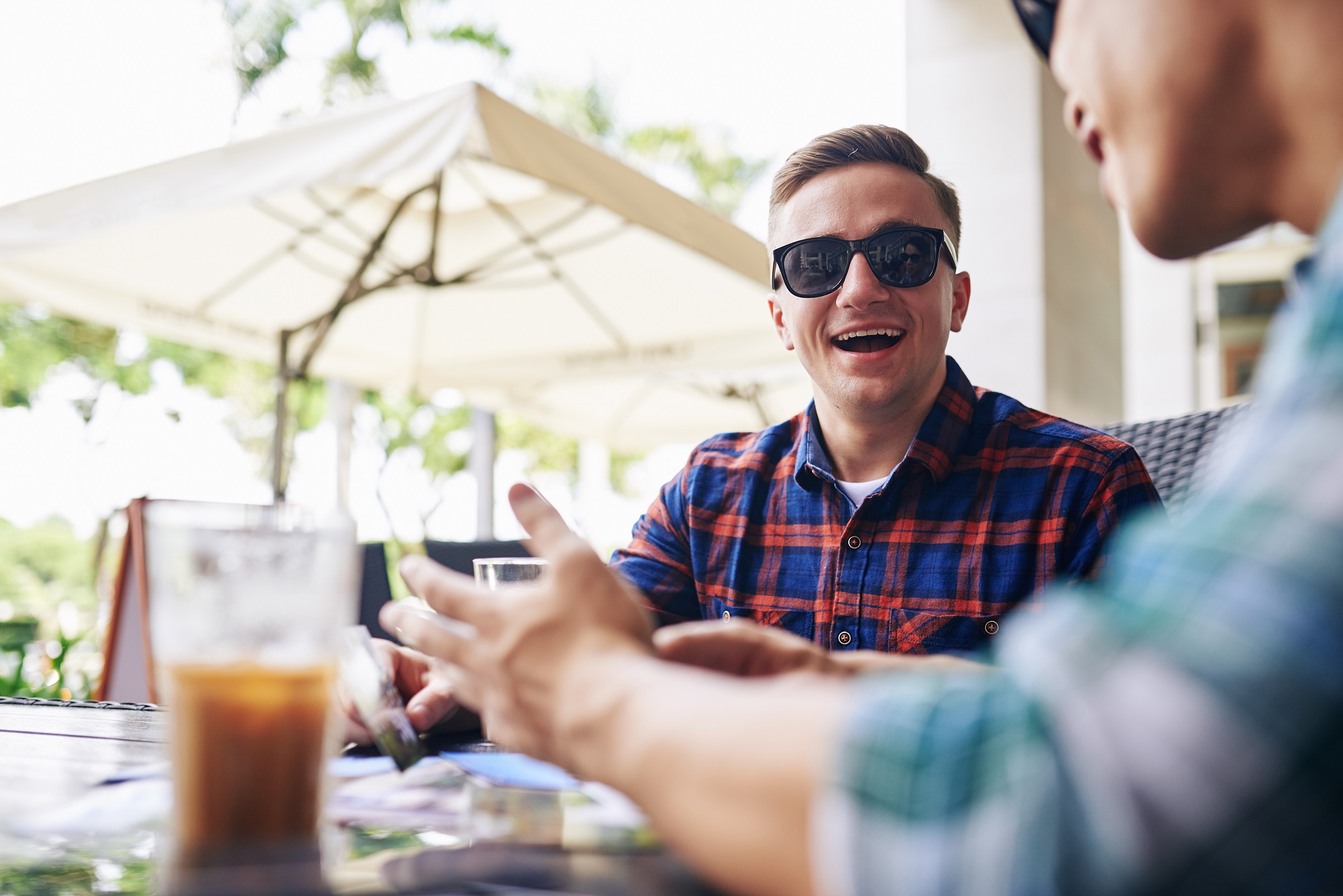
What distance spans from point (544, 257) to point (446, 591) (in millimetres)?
4511

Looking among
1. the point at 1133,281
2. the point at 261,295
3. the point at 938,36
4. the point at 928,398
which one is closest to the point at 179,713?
the point at 928,398

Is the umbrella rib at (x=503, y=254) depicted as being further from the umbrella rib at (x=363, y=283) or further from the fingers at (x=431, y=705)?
the fingers at (x=431, y=705)

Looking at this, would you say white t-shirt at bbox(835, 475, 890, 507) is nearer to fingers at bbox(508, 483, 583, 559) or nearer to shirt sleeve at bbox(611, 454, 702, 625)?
shirt sleeve at bbox(611, 454, 702, 625)

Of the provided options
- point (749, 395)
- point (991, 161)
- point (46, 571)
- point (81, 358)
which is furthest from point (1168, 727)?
point (46, 571)

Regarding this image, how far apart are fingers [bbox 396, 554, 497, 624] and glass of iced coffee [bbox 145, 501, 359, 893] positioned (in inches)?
3.1

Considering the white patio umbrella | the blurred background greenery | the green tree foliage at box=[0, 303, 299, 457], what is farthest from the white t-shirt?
the green tree foliage at box=[0, 303, 299, 457]

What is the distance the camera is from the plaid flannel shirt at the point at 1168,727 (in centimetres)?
38

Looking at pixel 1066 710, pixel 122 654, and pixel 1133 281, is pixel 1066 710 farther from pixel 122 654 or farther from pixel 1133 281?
pixel 1133 281

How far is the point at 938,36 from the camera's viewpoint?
423cm

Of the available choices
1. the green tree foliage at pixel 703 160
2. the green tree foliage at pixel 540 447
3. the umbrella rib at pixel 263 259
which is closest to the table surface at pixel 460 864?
the umbrella rib at pixel 263 259

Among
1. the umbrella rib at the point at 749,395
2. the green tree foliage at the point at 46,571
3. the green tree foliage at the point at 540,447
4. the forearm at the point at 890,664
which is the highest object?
the green tree foliage at the point at 540,447

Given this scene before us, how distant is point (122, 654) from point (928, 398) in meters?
2.67

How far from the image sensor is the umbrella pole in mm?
5375

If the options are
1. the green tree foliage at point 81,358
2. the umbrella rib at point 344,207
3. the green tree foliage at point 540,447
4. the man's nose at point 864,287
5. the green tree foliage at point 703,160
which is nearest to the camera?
the man's nose at point 864,287
